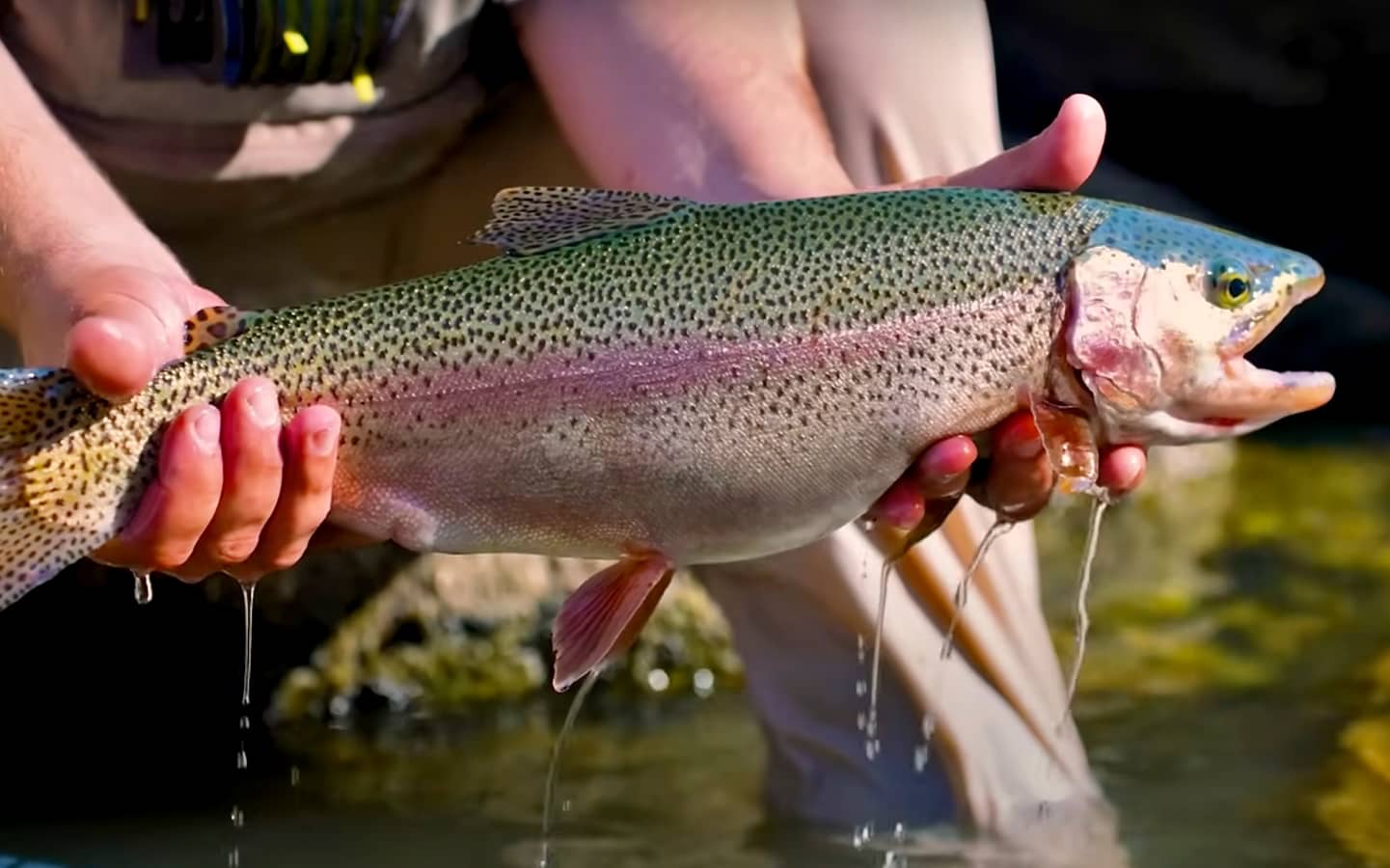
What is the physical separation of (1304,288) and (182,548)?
1.10m

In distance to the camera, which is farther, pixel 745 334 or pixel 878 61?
pixel 878 61

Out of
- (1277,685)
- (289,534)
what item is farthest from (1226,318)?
(1277,685)

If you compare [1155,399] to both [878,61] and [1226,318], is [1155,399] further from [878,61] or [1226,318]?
[878,61]

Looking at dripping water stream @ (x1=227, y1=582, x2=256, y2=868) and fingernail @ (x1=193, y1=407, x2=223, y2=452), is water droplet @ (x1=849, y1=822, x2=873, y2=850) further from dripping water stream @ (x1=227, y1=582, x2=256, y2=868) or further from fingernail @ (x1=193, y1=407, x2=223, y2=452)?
fingernail @ (x1=193, y1=407, x2=223, y2=452)

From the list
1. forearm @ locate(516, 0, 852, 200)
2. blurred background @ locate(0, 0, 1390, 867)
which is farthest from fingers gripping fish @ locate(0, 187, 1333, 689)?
blurred background @ locate(0, 0, 1390, 867)

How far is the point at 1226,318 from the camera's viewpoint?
1837mm

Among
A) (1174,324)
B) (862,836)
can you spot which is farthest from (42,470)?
(862,836)

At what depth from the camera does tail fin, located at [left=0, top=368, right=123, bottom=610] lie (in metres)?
1.70

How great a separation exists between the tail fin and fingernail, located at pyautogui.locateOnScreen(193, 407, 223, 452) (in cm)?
9

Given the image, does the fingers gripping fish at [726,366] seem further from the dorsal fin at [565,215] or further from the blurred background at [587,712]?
the blurred background at [587,712]

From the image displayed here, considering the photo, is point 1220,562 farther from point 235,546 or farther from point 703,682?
point 235,546

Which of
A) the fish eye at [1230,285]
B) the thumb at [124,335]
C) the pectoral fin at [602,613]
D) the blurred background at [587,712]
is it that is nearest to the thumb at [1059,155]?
the fish eye at [1230,285]

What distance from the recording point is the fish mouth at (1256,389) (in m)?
1.83

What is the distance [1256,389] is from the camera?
1.83 metres
